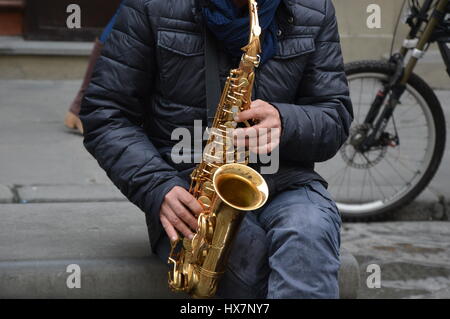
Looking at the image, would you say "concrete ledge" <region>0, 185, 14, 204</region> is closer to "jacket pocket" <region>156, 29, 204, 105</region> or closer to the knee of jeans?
"jacket pocket" <region>156, 29, 204, 105</region>

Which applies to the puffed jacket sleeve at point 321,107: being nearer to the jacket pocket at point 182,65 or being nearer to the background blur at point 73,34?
the jacket pocket at point 182,65

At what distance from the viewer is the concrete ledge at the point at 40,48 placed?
7465 millimetres

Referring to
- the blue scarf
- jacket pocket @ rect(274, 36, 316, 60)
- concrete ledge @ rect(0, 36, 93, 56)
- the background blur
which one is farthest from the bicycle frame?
concrete ledge @ rect(0, 36, 93, 56)

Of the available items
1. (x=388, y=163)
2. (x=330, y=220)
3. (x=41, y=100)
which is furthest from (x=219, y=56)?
(x=41, y=100)

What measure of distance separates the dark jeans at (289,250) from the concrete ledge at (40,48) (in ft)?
16.3

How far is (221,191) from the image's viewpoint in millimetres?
2721

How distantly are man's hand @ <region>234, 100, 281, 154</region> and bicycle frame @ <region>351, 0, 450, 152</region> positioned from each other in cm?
204

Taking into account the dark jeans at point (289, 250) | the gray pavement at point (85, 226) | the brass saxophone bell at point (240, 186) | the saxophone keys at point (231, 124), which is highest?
the saxophone keys at point (231, 124)

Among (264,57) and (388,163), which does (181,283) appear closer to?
(264,57)

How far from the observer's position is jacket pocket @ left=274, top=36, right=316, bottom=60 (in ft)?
9.67

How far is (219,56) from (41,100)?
4186mm

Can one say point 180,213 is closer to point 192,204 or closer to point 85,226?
point 192,204

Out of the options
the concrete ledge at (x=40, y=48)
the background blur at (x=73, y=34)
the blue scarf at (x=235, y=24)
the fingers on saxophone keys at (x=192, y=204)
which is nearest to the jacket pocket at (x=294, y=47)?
the blue scarf at (x=235, y=24)
